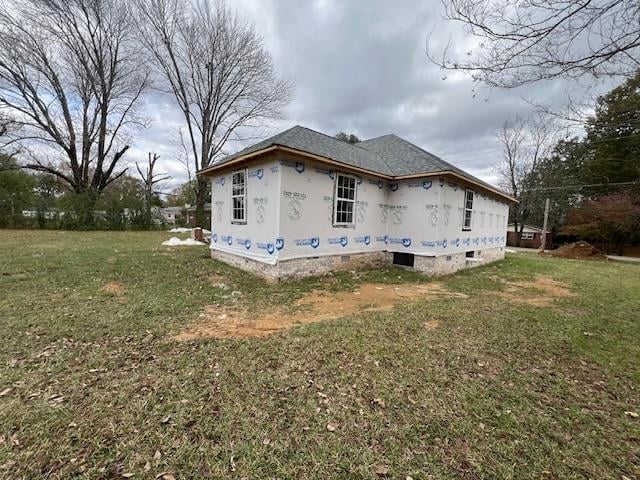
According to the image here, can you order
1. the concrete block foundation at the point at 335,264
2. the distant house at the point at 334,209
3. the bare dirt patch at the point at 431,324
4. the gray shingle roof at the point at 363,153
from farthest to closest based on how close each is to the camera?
the gray shingle roof at the point at 363,153, the concrete block foundation at the point at 335,264, the distant house at the point at 334,209, the bare dirt patch at the point at 431,324

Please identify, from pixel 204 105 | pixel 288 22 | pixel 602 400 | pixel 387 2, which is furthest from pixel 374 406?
pixel 204 105

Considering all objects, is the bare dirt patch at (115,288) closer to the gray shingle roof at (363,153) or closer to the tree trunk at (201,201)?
the gray shingle roof at (363,153)

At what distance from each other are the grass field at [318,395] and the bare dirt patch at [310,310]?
0.28 metres

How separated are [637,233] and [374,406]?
1106 inches

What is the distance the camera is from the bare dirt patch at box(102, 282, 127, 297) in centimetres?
519

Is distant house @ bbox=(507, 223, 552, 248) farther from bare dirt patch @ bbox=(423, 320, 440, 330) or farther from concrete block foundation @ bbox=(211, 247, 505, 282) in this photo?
A: bare dirt patch @ bbox=(423, 320, 440, 330)

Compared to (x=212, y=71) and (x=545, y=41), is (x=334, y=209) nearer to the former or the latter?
(x=545, y=41)

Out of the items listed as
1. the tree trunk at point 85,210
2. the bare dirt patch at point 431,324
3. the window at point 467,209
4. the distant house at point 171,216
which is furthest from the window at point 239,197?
the distant house at point 171,216

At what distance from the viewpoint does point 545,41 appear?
3.30 metres

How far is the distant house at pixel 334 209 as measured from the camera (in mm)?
6480

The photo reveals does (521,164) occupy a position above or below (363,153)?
above

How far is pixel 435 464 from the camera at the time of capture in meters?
Answer: 1.74

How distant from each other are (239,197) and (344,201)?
307 centimetres

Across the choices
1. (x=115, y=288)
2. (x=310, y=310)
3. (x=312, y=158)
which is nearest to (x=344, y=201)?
(x=312, y=158)
